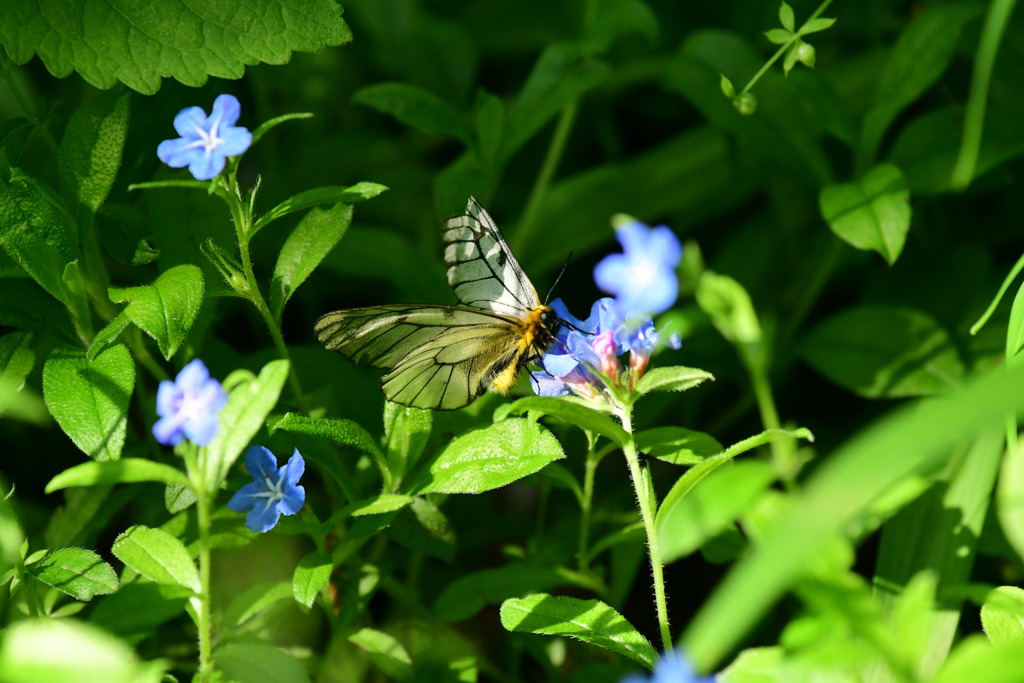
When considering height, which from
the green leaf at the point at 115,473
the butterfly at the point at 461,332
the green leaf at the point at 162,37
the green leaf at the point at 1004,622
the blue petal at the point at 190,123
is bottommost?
the green leaf at the point at 1004,622

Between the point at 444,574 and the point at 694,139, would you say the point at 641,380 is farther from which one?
the point at 694,139

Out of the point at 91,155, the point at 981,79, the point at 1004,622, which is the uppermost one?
the point at 91,155

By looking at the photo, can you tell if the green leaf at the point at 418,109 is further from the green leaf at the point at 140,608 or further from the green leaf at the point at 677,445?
the green leaf at the point at 140,608

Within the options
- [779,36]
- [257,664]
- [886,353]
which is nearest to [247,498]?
[257,664]

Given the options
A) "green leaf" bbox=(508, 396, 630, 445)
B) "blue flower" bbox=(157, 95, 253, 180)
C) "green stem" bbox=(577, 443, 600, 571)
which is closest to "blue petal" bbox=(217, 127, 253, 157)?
"blue flower" bbox=(157, 95, 253, 180)

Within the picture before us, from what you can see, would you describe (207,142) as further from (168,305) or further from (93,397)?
(93,397)

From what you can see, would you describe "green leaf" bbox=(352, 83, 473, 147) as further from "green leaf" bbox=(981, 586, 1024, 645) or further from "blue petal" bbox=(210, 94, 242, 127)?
"green leaf" bbox=(981, 586, 1024, 645)

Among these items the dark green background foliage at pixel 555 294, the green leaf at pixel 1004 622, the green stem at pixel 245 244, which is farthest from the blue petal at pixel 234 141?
the green leaf at pixel 1004 622

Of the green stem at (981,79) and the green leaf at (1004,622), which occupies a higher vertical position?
the green stem at (981,79)
